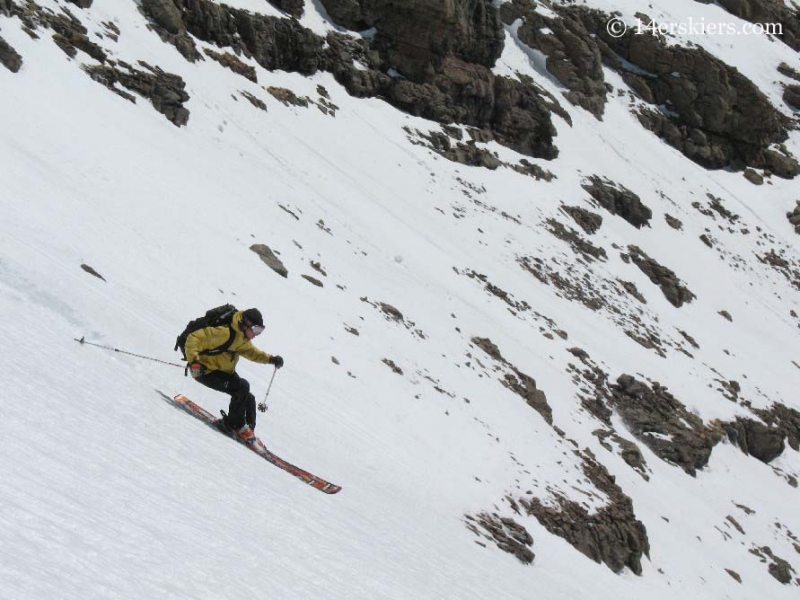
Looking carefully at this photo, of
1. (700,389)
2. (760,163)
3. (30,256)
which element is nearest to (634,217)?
(700,389)

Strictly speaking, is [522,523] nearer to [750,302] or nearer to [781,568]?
[781,568]

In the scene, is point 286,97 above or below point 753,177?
below

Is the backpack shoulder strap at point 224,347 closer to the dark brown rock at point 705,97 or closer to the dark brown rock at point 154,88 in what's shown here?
the dark brown rock at point 154,88

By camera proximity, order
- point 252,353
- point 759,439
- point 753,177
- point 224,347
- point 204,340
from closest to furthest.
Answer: point 204,340
point 224,347
point 252,353
point 759,439
point 753,177

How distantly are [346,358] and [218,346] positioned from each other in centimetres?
733

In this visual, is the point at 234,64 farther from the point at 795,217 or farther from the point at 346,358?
the point at 795,217

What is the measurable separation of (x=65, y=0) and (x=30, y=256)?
20390mm

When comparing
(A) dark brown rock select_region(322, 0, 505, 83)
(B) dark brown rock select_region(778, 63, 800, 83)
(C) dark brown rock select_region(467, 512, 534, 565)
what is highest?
(B) dark brown rock select_region(778, 63, 800, 83)

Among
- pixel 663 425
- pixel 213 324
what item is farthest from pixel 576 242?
pixel 213 324

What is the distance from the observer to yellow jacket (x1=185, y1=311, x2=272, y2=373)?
8.66 metres

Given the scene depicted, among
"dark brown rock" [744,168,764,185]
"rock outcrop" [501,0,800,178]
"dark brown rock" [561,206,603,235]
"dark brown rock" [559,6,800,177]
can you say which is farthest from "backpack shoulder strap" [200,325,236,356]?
"dark brown rock" [744,168,764,185]

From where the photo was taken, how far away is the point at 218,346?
881cm

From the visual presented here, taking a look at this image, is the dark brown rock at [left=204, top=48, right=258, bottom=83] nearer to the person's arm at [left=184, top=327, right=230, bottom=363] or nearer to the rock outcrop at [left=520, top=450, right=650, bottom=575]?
the rock outcrop at [left=520, top=450, right=650, bottom=575]

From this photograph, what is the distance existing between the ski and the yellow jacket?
0.52m
